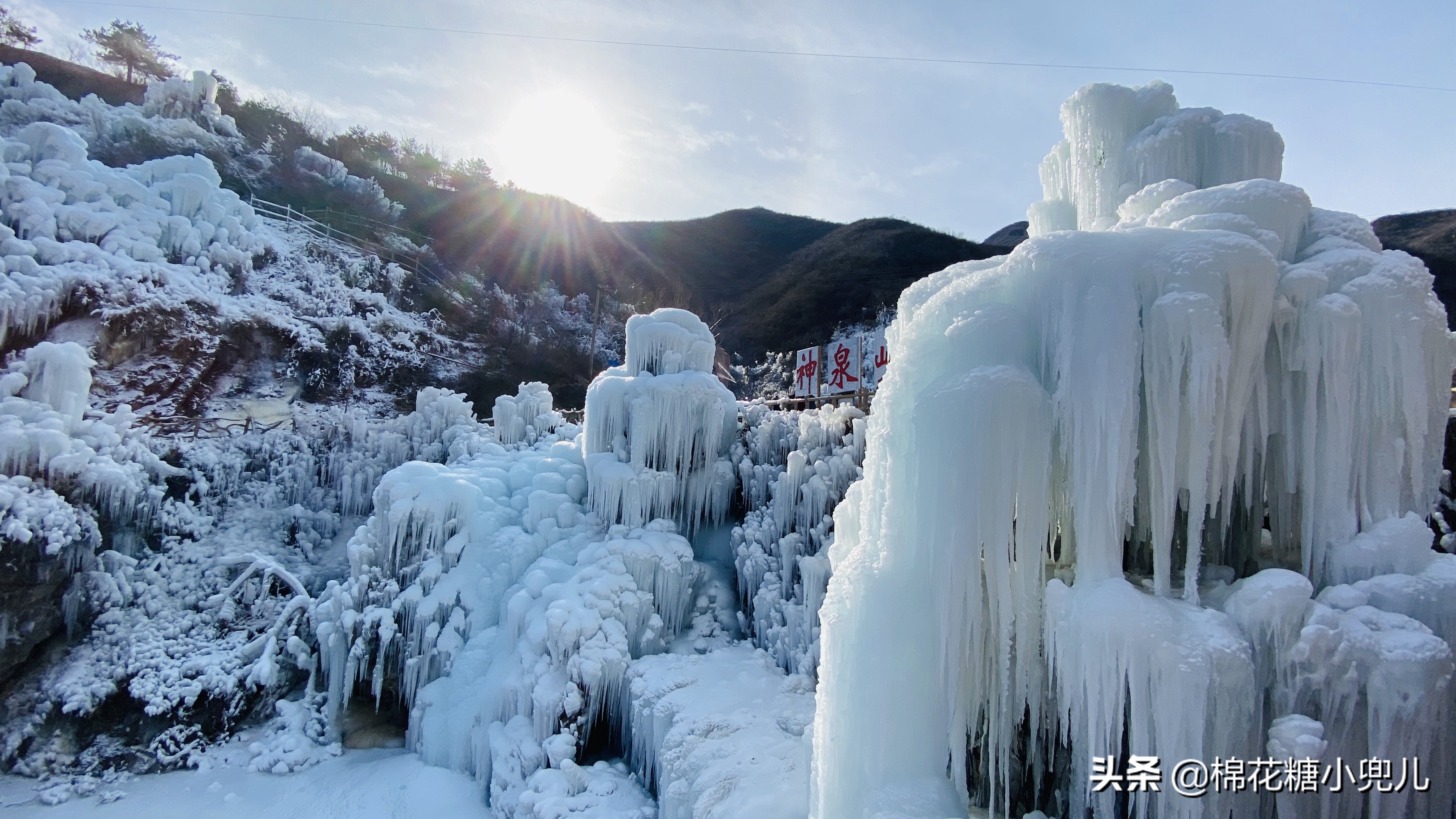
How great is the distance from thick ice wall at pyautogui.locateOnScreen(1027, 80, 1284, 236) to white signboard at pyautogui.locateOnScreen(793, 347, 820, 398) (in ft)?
21.6

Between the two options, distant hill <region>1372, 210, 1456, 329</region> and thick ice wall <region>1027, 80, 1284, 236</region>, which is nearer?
thick ice wall <region>1027, 80, 1284, 236</region>

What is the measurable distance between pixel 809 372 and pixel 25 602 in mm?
12368

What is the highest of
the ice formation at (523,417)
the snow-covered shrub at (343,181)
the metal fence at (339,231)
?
the snow-covered shrub at (343,181)

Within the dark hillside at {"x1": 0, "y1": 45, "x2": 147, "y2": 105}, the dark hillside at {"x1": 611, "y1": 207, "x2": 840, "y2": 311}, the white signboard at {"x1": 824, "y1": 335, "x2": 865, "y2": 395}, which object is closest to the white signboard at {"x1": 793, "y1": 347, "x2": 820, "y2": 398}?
the white signboard at {"x1": 824, "y1": 335, "x2": 865, "y2": 395}

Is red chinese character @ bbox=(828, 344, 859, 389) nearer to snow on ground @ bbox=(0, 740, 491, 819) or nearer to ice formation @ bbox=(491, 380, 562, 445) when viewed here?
ice formation @ bbox=(491, 380, 562, 445)

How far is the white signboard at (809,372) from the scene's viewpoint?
13.0 metres

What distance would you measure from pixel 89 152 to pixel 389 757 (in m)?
20.7

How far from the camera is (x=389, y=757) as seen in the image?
24.6 ft

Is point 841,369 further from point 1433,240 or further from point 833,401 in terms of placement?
point 1433,240

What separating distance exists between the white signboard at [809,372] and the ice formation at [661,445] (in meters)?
3.52

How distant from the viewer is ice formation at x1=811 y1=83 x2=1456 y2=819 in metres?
2.93

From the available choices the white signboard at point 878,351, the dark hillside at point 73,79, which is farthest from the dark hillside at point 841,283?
the dark hillside at point 73,79

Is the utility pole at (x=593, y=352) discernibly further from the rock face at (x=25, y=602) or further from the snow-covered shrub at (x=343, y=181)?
the rock face at (x=25, y=602)

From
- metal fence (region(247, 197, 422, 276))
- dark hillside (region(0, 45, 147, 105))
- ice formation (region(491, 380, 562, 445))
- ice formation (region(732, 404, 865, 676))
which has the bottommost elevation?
ice formation (region(732, 404, 865, 676))
